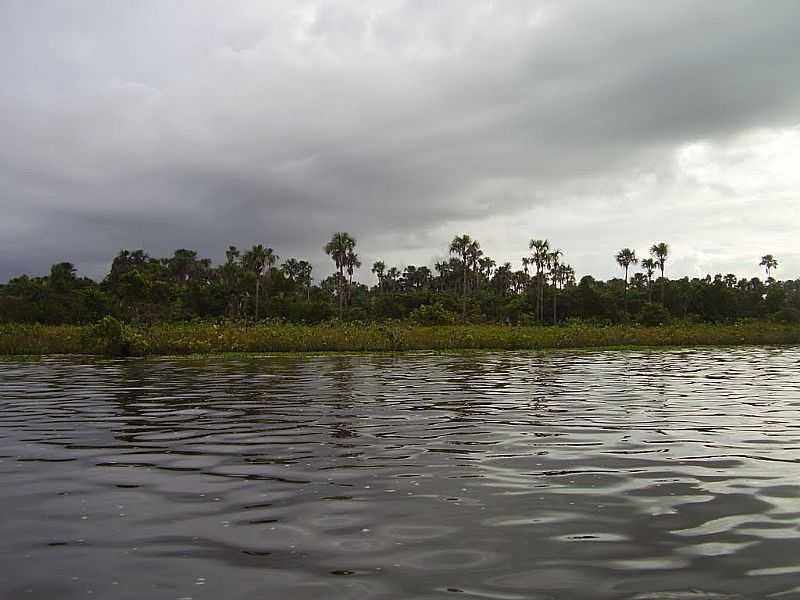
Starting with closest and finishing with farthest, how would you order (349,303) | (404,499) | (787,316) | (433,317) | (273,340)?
(404,499)
(273,340)
(433,317)
(787,316)
(349,303)

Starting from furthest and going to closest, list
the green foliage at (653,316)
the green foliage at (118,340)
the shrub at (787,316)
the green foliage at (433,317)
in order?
1. the green foliage at (653,316)
2. the shrub at (787,316)
3. the green foliage at (433,317)
4. the green foliage at (118,340)

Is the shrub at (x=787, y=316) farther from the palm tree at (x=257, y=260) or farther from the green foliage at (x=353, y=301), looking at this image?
the palm tree at (x=257, y=260)

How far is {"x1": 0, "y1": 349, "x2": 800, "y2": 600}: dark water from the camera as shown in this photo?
5.19 meters

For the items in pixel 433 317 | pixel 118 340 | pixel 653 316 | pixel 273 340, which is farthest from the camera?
pixel 653 316

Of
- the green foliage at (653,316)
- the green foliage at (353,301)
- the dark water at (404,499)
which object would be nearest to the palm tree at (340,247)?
the green foliage at (353,301)

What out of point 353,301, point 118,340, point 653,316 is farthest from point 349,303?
point 118,340

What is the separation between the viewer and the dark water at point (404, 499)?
5.19 meters

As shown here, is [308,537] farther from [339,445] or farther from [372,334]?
[372,334]

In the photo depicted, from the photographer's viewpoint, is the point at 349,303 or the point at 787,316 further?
the point at 349,303

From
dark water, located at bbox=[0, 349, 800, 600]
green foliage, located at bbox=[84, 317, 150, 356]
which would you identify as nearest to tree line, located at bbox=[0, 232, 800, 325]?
green foliage, located at bbox=[84, 317, 150, 356]

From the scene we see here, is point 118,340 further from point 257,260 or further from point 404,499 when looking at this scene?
point 257,260

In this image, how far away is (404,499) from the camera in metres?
7.46

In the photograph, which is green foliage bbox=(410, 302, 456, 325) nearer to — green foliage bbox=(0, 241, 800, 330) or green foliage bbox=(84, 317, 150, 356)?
green foliage bbox=(0, 241, 800, 330)

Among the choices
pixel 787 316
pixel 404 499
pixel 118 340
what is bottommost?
pixel 404 499
